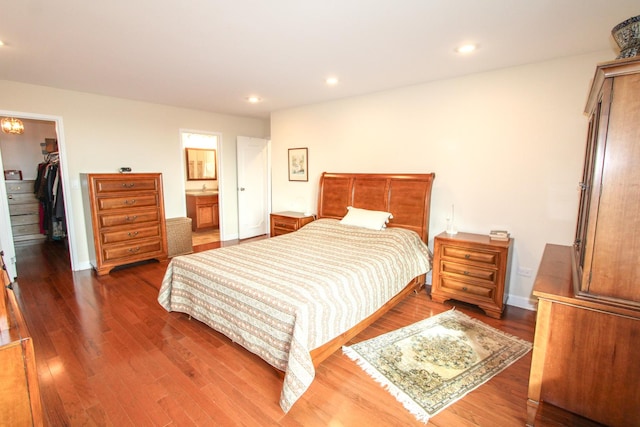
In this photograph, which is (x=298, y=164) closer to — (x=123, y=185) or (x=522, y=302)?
(x=123, y=185)

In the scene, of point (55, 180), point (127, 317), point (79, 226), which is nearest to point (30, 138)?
point (55, 180)

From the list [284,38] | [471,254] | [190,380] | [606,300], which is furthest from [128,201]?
[606,300]

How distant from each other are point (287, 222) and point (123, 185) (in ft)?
7.73

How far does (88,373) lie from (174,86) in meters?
3.23

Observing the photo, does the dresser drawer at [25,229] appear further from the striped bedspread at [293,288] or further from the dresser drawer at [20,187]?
the striped bedspread at [293,288]

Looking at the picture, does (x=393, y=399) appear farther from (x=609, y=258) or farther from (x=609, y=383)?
(x=609, y=258)

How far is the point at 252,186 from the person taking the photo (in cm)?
612

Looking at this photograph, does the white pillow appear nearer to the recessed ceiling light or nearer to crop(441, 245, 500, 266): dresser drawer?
crop(441, 245, 500, 266): dresser drawer

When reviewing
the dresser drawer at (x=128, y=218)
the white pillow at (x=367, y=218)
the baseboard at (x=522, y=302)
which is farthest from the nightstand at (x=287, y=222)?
the baseboard at (x=522, y=302)

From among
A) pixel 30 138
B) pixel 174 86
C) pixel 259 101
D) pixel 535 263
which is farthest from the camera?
pixel 30 138

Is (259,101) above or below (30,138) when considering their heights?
above

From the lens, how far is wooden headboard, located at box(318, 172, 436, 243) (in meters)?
3.53

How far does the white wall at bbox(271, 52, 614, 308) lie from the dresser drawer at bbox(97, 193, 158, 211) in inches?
121

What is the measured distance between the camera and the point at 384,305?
2.81m
